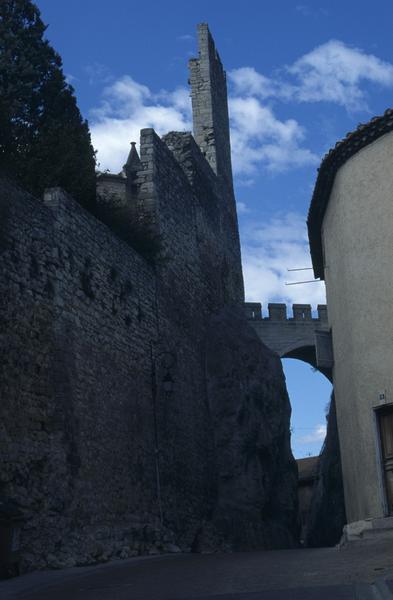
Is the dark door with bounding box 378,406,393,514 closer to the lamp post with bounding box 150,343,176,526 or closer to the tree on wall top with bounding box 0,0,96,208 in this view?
the lamp post with bounding box 150,343,176,526

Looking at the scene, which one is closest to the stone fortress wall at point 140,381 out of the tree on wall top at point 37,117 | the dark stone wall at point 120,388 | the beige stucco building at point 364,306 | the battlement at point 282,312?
the dark stone wall at point 120,388

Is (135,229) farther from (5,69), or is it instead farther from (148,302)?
(5,69)

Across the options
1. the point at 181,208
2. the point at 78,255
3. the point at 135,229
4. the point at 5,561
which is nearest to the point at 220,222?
the point at 181,208

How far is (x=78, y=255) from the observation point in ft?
45.2

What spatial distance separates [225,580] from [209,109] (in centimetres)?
1841

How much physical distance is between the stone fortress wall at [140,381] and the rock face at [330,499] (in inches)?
47.8

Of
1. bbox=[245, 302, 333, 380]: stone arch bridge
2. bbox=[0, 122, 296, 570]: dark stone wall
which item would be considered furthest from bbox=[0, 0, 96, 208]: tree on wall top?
bbox=[245, 302, 333, 380]: stone arch bridge

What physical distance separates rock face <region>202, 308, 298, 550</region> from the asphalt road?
781cm

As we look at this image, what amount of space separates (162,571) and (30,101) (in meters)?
11.3

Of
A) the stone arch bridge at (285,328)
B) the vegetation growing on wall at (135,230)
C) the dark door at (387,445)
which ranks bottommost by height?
the dark door at (387,445)

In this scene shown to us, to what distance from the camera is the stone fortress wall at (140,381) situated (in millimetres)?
11617

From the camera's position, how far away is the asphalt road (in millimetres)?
7227

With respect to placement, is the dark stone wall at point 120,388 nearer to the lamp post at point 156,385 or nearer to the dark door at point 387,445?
the lamp post at point 156,385

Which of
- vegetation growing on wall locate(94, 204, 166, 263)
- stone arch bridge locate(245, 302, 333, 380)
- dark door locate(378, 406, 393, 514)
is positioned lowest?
dark door locate(378, 406, 393, 514)
